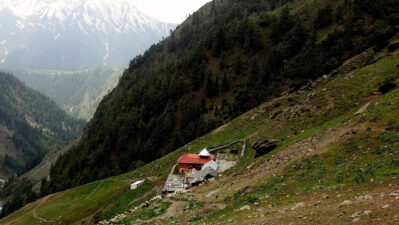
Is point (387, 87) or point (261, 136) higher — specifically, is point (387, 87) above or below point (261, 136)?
above

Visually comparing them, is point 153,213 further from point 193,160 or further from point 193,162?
point 193,160

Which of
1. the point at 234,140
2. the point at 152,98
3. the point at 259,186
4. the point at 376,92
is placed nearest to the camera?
the point at 259,186

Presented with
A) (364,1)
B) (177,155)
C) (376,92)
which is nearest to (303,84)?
(376,92)

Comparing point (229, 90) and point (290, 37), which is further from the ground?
point (290, 37)

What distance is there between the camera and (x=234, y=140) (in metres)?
59.6

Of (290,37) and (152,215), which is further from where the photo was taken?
(290,37)

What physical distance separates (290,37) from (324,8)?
1804 centimetres

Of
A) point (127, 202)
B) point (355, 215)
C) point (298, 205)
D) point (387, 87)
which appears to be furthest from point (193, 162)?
point (355, 215)

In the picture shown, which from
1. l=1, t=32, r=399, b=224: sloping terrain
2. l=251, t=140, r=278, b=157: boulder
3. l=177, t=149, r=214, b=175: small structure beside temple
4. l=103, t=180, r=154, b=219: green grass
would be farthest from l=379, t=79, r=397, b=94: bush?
l=103, t=180, r=154, b=219: green grass

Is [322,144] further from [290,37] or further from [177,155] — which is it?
[290,37]

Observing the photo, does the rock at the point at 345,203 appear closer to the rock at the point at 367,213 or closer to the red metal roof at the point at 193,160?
the rock at the point at 367,213

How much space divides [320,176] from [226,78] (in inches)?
3900

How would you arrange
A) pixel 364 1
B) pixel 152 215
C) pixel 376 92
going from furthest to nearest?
pixel 364 1
pixel 376 92
pixel 152 215

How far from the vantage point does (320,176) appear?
2170 cm
